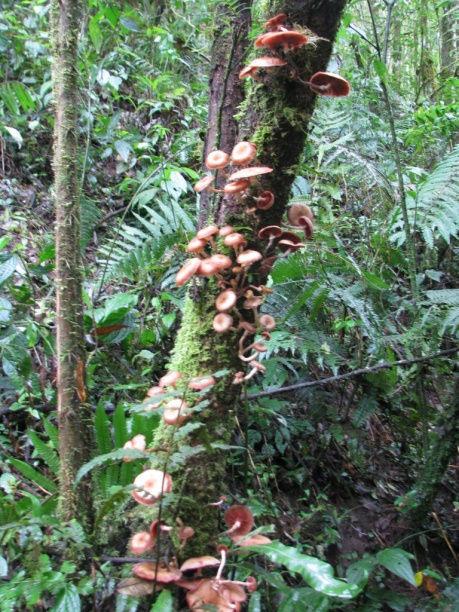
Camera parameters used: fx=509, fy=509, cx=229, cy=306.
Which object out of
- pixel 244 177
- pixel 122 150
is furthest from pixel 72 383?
pixel 122 150

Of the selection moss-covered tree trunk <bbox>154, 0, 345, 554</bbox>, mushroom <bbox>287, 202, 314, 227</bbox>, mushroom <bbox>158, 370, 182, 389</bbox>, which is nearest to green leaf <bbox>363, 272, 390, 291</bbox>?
mushroom <bbox>287, 202, 314, 227</bbox>

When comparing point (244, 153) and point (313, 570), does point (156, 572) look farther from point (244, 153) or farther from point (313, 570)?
point (244, 153)

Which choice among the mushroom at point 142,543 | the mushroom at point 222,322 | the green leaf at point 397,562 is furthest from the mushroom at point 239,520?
the green leaf at point 397,562

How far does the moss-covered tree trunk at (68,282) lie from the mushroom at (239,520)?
1.86 ft

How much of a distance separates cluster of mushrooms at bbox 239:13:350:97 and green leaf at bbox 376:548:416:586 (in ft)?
6.17

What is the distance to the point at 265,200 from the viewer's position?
6.10ft

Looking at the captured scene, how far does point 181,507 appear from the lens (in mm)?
1792

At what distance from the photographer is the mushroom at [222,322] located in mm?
1818

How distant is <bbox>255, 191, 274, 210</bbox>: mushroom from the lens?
186cm

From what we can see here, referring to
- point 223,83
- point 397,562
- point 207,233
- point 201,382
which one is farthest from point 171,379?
point 223,83

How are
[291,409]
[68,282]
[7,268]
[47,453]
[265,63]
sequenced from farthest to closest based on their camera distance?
[291,409]
[7,268]
[47,453]
[68,282]
[265,63]

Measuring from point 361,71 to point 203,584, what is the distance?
5.73 meters

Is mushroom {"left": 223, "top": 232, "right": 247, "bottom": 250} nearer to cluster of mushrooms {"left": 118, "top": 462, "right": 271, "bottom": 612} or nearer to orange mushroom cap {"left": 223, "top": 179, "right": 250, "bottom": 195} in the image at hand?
orange mushroom cap {"left": 223, "top": 179, "right": 250, "bottom": 195}

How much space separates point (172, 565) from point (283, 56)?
1767mm
